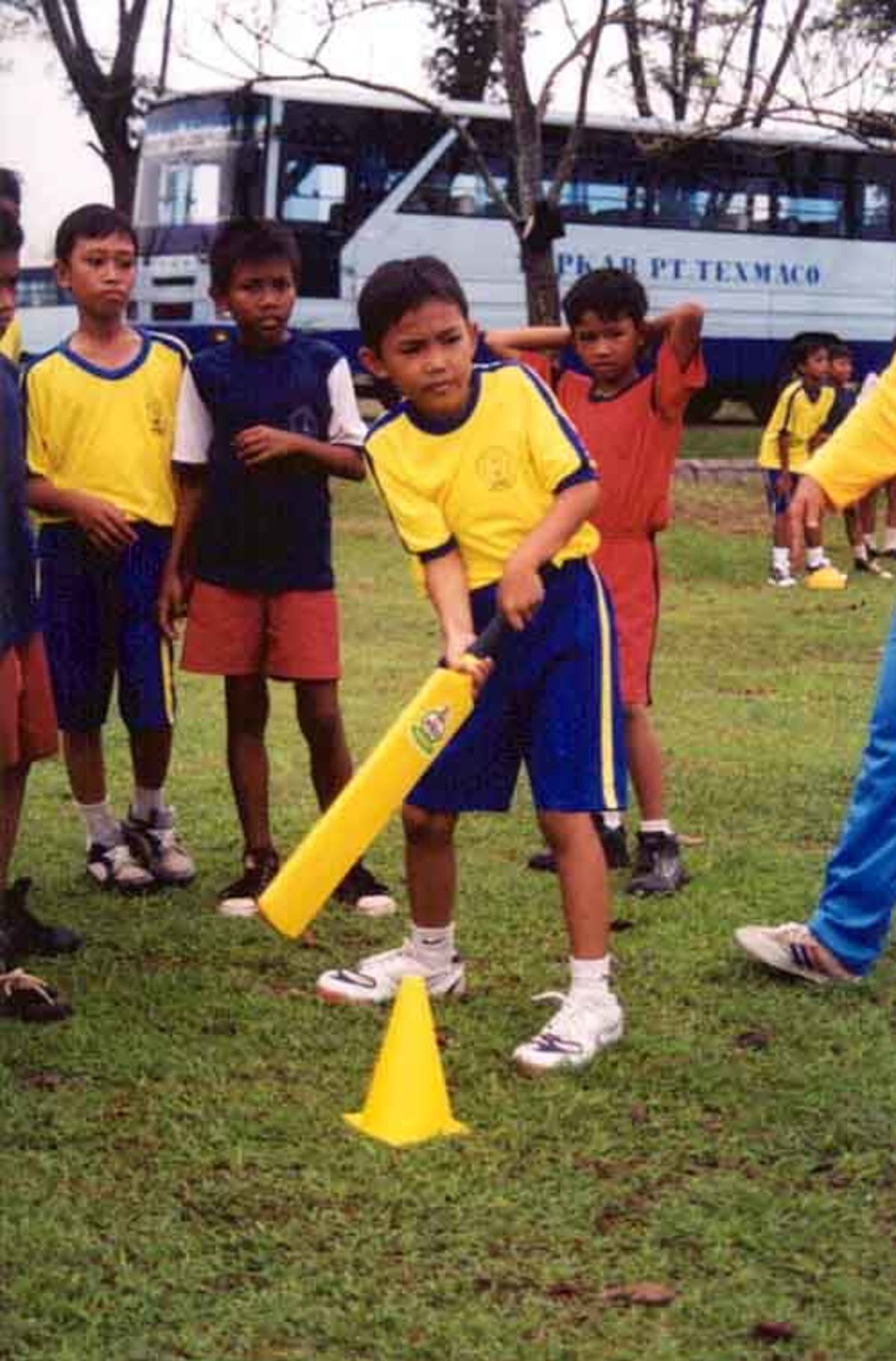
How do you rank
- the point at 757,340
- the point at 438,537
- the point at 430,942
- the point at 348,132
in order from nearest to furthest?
the point at 438,537 < the point at 430,942 < the point at 348,132 < the point at 757,340

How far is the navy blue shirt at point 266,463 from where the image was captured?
518cm

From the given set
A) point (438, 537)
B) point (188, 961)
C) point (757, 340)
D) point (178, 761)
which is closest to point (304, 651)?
point (188, 961)

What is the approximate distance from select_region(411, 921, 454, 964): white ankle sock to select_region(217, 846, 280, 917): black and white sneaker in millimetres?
905

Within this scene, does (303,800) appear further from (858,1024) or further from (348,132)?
(348,132)

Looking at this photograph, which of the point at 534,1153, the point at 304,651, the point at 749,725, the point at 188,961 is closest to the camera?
the point at 534,1153

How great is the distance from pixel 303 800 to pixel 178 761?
831 millimetres

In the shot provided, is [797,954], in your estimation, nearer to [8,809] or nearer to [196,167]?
[8,809]

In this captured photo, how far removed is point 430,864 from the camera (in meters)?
4.33

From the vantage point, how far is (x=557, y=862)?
420cm

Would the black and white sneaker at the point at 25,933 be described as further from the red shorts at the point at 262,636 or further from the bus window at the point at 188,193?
the bus window at the point at 188,193

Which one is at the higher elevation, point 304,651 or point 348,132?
point 348,132

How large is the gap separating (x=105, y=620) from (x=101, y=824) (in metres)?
0.57

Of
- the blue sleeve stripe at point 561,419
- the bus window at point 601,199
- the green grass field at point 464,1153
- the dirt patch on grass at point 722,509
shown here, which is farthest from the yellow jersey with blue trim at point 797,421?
the bus window at point 601,199

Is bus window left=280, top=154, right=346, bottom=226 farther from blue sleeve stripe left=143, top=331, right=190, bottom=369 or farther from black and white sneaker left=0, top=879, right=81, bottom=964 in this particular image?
black and white sneaker left=0, top=879, right=81, bottom=964
